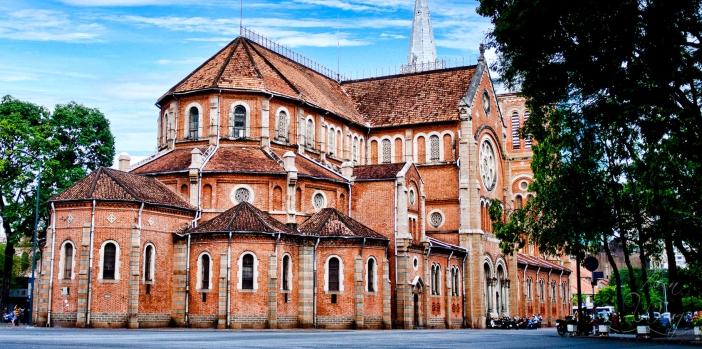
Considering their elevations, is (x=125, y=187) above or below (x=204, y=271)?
above

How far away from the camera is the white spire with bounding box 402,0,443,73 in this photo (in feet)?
274

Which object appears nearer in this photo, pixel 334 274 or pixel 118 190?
pixel 118 190

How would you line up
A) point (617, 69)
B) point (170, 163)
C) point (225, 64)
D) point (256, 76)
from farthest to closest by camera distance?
point (225, 64)
point (256, 76)
point (170, 163)
point (617, 69)

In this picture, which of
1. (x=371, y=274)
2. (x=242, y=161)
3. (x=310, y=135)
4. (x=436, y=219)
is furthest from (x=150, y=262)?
(x=436, y=219)

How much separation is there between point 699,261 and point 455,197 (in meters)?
22.5

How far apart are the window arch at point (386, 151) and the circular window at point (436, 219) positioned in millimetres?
6083

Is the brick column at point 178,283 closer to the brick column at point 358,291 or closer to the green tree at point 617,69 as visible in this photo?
the brick column at point 358,291

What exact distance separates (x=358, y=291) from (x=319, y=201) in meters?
7.42

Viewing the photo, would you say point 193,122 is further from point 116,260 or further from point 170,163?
point 116,260

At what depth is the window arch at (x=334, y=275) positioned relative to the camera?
4575 centimetres

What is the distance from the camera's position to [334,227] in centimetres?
4662

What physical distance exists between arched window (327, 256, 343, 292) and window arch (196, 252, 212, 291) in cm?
700

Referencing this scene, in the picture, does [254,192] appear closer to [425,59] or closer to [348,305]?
[348,305]

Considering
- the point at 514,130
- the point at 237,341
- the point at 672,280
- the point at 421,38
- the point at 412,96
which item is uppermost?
the point at 421,38
